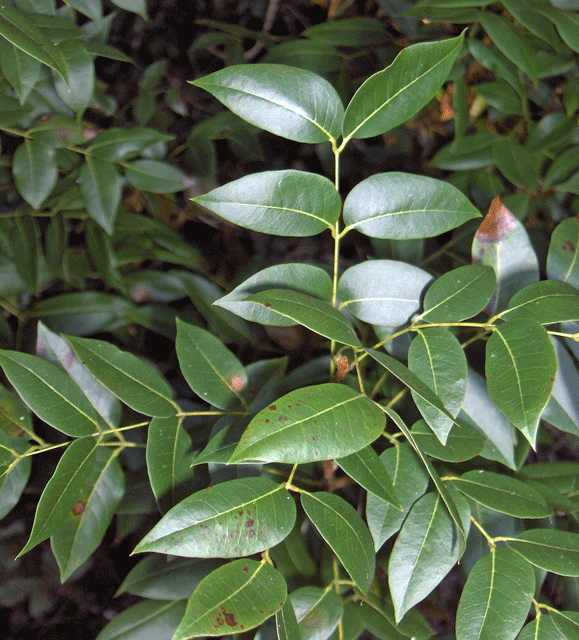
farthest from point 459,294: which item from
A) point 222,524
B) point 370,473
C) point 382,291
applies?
point 222,524

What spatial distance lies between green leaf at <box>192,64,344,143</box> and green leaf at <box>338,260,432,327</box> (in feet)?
0.45

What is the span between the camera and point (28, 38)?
571 mm

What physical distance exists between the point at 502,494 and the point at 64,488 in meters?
0.41

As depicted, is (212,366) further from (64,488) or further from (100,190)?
(100,190)

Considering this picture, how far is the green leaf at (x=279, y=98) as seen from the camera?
458mm

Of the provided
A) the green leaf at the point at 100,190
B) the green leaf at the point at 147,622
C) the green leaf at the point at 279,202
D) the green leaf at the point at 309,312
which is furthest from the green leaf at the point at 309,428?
the green leaf at the point at 100,190

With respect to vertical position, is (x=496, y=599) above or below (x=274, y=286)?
below

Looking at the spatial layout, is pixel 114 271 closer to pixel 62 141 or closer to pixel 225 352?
pixel 62 141

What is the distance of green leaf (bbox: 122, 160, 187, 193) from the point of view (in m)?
0.89

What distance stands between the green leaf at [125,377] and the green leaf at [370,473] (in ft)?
0.61

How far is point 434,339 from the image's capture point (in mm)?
486

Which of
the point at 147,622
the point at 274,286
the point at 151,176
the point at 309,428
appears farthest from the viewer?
the point at 151,176

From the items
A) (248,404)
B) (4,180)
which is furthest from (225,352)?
(4,180)

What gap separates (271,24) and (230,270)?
0.62 m
